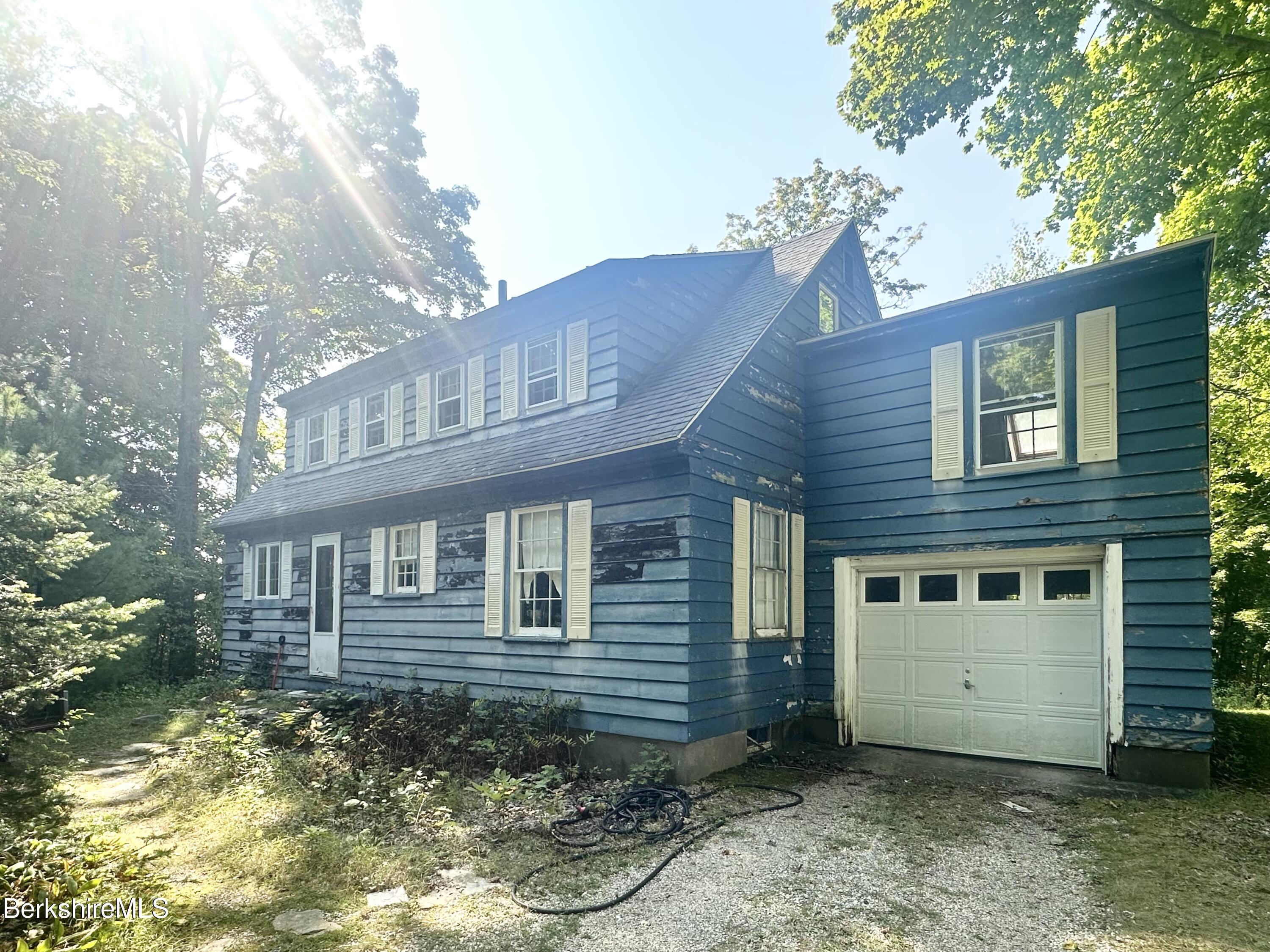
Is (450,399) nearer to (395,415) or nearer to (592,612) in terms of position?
(395,415)

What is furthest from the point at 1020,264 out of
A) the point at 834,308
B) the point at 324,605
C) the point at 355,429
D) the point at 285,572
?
the point at 285,572

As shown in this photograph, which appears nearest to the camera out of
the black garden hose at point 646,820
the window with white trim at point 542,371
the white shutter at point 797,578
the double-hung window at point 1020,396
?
the black garden hose at point 646,820

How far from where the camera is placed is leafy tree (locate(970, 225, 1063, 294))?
82.3ft

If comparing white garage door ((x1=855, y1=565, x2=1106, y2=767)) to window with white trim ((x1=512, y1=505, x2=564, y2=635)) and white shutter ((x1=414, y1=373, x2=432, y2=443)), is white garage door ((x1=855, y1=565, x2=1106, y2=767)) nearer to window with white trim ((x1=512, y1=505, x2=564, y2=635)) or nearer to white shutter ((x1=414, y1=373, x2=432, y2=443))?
window with white trim ((x1=512, y1=505, x2=564, y2=635))

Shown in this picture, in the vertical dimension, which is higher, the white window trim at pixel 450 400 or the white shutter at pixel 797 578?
the white window trim at pixel 450 400

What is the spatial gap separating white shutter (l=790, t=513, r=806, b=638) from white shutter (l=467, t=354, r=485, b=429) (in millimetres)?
5036

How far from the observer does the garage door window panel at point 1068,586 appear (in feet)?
24.9

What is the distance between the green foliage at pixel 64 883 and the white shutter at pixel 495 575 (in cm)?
469

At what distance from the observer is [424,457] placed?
1183 cm

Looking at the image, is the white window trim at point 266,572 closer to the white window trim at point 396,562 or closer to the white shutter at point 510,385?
the white window trim at point 396,562

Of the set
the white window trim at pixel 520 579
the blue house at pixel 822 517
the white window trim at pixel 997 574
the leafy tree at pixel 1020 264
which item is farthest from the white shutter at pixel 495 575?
the leafy tree at pixel 1020 264

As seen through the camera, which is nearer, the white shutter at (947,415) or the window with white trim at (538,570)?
the white shutter at (947,415)

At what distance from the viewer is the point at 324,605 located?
1262cm

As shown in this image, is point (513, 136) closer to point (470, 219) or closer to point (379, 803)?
point (379, 803)
